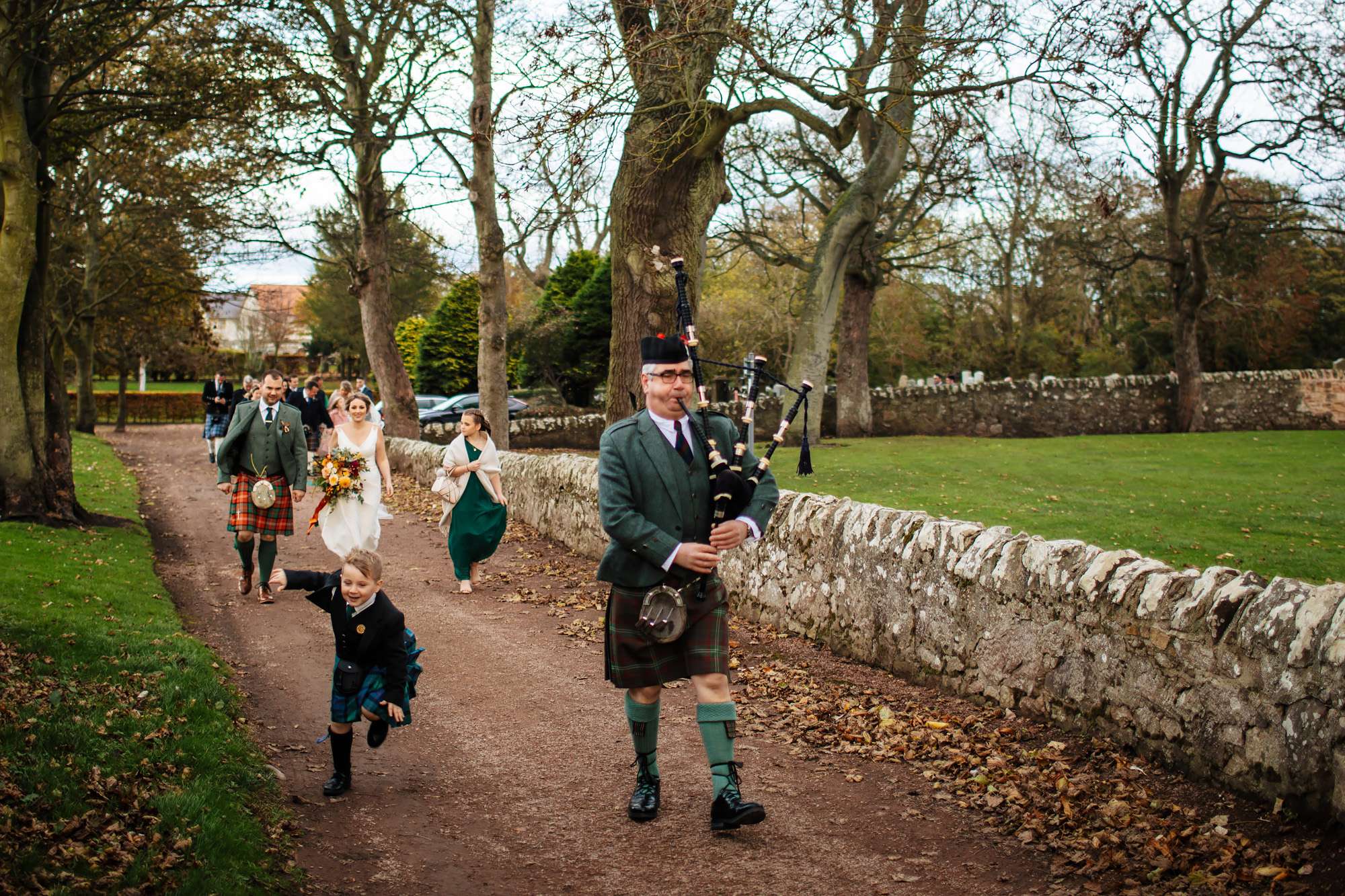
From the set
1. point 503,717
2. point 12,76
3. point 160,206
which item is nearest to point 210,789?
point 503,717

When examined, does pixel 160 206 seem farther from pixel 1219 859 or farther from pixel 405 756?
pixel 1219 859

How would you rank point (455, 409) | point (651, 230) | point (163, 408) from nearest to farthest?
point (651, 230)
point (455, 409)
point (163, 408)

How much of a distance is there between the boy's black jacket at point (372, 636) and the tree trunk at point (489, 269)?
15.9m

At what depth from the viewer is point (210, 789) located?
192 inches

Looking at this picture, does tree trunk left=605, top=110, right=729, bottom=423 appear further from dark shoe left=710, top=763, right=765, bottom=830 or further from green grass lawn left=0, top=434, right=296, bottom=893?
dark shoe left=710, top=763, right=765, bottom=830

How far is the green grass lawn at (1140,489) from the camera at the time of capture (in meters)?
10.9

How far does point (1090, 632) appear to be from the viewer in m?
5.76

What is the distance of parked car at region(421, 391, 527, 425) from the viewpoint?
32.6m

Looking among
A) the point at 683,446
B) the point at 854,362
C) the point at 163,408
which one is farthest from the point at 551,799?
the point at 163,408

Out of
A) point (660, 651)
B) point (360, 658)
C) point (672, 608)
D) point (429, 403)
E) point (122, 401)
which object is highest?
point (122, 401)

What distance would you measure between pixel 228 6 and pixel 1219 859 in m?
13.2

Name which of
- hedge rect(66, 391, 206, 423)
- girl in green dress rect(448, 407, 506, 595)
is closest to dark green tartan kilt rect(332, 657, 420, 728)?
girl in green dress rect(448, 407, 506, 595)

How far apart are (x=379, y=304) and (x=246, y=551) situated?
50.8 ft

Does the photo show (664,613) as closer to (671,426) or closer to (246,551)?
(671,426)
